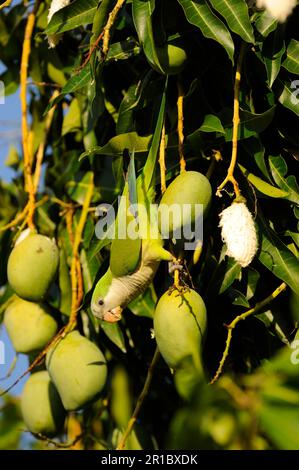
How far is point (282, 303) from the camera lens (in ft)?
4.23

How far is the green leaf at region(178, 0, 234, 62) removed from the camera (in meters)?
1.17

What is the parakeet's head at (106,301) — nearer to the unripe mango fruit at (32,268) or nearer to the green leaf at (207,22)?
the unripe mango fruit at (32,268)

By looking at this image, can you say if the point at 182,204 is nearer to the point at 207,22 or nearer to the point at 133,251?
the point at 133,251

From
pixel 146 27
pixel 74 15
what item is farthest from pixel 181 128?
Result: pixel 74 15

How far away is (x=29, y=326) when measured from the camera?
1471 millimetres

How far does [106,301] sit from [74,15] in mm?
420

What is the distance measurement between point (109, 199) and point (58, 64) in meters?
0.29

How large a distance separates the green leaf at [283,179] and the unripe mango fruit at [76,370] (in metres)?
0.40

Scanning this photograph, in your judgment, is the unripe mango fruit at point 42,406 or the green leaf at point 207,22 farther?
the unripe mango fruit at point 42,406

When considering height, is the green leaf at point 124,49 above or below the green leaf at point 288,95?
above

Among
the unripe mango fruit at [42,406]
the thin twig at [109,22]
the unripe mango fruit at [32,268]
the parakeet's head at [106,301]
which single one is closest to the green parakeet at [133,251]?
the parakeet's head at [106,301]

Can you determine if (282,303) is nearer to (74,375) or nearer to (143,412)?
(74,375)

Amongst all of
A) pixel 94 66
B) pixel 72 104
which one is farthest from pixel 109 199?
pixel 94 66

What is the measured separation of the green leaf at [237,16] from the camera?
3.77 feet
